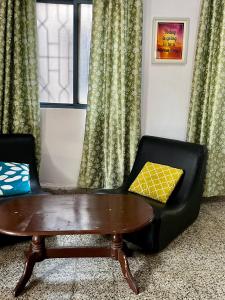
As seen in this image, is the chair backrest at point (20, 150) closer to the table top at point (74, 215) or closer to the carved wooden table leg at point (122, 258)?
the table top at point (74, 215)

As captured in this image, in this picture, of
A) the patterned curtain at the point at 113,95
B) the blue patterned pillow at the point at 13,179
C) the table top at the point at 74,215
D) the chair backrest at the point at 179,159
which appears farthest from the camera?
the patterned curtain at the point at 113,95

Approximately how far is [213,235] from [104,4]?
2461 millimetres

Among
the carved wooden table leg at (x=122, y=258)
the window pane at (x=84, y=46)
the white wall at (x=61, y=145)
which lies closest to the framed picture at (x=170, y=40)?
the window pane at (x=84, y=46)

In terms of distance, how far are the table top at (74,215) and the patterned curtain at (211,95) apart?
4.36ft

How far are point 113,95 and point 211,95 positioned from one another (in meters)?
1.04

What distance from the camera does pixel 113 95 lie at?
3221mm

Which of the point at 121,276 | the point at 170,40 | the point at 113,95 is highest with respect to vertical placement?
the point at 170,40

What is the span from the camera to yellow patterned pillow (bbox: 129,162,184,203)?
105 inches

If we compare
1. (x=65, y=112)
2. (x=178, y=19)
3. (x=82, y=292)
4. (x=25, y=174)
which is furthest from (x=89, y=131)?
(x=82, y=292)

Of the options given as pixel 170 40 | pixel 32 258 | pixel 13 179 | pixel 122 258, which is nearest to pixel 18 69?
pixel 13 179

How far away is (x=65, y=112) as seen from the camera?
3.42 m

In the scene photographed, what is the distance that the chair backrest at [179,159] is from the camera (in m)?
2.75

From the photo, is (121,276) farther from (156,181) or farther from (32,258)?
(156,181)

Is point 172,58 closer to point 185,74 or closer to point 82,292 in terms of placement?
point 185,74
